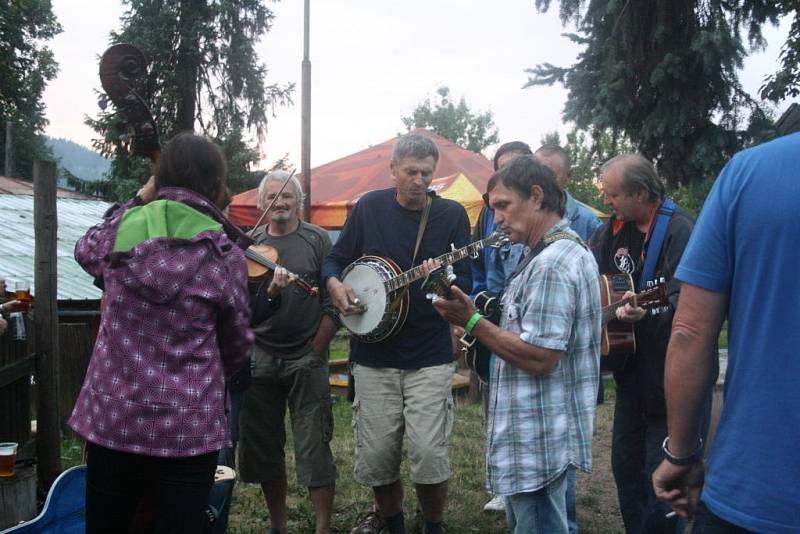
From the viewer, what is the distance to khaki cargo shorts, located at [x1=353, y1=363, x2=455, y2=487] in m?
3.98

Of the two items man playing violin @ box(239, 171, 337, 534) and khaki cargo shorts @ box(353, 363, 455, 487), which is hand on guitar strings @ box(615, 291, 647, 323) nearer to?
khaki cargo shorts @ box(353, 363, 455, 487)

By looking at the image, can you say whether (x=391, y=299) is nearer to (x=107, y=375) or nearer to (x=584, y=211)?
(x=584, y=211)

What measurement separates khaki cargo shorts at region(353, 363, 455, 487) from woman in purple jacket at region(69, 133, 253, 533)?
1.59 meters

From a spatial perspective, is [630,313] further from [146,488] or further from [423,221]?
[146,488]

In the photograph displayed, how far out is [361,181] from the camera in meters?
10.4

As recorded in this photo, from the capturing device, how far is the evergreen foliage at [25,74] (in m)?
30.9

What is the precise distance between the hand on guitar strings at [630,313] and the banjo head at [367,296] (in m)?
1.21

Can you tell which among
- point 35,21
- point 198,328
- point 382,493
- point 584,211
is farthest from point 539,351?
point 35,21

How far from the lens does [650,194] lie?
141 inches

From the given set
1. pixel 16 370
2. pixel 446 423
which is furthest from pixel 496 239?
pixel 16 370

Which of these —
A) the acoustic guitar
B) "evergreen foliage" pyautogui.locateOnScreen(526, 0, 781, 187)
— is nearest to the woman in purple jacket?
the acoustic guitar

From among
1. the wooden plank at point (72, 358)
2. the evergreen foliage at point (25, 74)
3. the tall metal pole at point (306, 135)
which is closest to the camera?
the wooden plank at point (72, 358)

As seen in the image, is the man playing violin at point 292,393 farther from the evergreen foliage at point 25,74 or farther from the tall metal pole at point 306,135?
the evergreen foliage at point 25,74

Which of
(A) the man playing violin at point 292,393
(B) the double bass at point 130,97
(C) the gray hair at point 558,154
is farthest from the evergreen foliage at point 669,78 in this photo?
(B) the double bass at point 130,97
